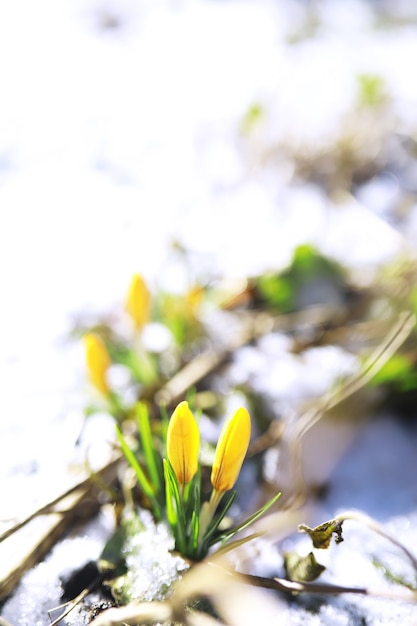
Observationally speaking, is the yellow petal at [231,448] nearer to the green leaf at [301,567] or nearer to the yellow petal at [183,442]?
the yellow petal at [183,442]

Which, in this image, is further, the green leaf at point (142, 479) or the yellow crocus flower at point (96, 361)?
the yellow crocus flower at point (96, 361)

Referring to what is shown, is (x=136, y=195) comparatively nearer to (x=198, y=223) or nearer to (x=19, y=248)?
(x=198, y=223)

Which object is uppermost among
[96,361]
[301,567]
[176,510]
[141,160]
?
[141,160]

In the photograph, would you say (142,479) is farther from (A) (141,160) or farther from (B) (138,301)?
(A) (141,160)

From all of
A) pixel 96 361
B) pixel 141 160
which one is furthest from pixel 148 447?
pixel 141 160

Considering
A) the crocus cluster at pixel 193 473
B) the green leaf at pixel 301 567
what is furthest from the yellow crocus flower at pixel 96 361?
the green leaf at pixel 301 567

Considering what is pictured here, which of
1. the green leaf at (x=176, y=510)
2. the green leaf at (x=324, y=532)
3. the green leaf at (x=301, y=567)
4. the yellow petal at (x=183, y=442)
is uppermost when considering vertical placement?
the yellow petal at (x=183, y=442)

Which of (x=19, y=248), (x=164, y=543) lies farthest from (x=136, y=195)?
(x=164, y=543)
